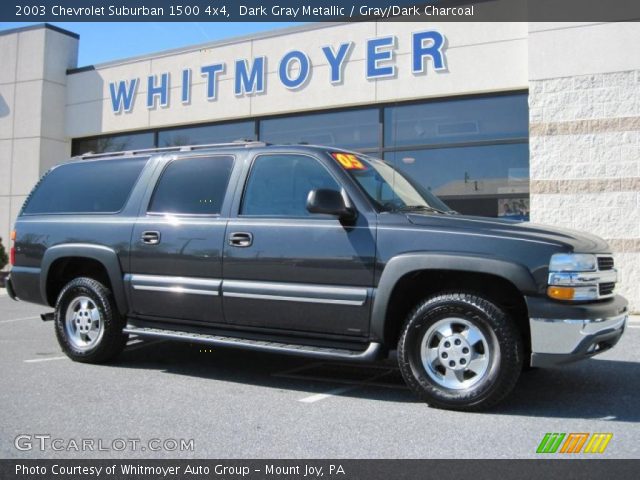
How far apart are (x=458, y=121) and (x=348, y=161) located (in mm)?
7530

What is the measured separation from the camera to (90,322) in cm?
586

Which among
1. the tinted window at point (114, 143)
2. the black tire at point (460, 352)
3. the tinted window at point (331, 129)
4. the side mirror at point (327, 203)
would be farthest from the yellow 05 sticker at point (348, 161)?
the tinted window at point (114, 143)

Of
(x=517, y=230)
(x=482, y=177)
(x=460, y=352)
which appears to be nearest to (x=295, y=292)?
(x=460, y=352)

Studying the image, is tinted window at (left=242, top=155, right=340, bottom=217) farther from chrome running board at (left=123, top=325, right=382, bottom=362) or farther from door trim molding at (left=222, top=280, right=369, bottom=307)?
chrome running board at (left=123, top=325, right=382, bottom=362)

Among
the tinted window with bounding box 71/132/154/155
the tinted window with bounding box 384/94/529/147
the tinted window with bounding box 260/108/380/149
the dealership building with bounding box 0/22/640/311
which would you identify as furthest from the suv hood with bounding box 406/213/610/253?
the tinted window with bounding box 71/132/154/155

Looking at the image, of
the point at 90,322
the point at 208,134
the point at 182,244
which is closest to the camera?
the point at 182,244

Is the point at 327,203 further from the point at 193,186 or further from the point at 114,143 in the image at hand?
the point at 114,143

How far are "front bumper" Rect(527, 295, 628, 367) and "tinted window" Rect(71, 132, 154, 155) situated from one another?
1308 centimetres

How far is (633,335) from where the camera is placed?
7.55 m

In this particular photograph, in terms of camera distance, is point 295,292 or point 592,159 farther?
point 592,159

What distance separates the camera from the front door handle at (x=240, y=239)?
4965 millimetres

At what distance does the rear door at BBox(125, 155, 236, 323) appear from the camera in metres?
5.14
